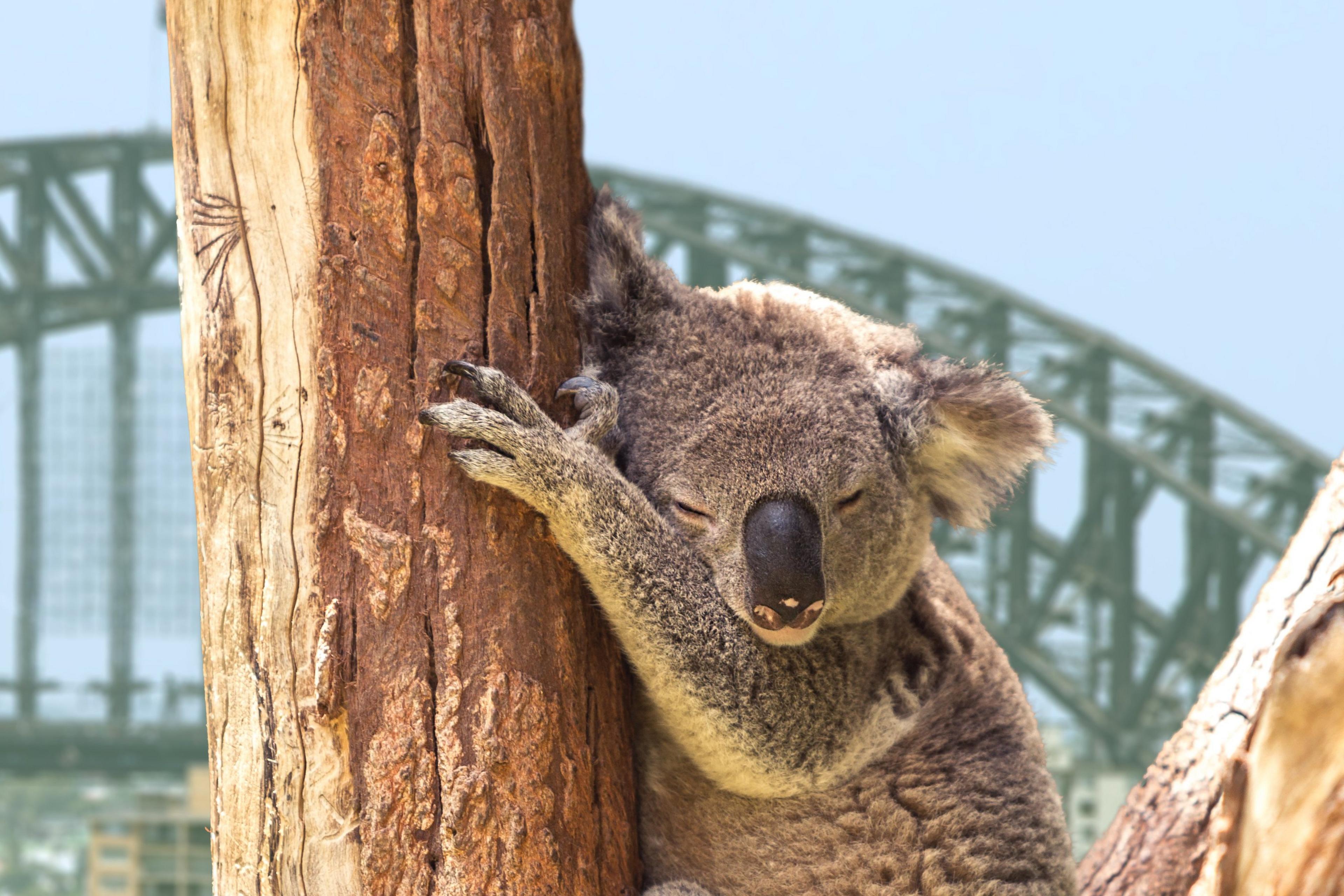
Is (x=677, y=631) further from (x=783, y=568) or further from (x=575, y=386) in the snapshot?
(x=575, y=386)

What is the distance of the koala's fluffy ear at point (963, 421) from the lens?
2.04m

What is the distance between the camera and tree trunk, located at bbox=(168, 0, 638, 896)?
5.30ft

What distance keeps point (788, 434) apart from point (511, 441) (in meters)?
0.51

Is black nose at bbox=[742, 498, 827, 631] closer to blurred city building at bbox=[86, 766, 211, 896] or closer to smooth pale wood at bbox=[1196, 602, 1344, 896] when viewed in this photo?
smooth pale wood at bbox=[1196, 602, 1344, 896]

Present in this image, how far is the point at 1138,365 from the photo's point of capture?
25.7 ft

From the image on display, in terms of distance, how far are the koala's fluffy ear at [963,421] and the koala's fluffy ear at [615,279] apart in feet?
1.56

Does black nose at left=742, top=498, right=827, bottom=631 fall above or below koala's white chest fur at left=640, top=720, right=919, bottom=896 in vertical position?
above

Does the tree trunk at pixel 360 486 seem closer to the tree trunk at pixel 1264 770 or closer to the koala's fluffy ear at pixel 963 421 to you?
the koala's fluffy ear at pixel 963 421

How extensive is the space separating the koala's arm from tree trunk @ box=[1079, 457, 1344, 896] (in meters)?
0.64

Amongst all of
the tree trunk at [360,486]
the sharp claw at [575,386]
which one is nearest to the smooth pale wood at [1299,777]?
the tree trunk at [360,486]

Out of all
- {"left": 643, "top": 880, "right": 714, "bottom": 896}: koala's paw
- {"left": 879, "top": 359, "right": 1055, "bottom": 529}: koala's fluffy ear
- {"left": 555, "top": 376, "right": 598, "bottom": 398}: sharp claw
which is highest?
{"left": 555, "top": 376, "right": 598, "bottom": 398}: sharp claw

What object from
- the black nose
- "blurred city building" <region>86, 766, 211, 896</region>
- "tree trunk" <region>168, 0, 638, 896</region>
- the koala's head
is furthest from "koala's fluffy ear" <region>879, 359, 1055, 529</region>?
"blurred city building" <region>86, 766, 211, 896</region>

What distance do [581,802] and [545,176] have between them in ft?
3.31

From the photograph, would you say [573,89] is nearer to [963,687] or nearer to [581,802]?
[581,802]
